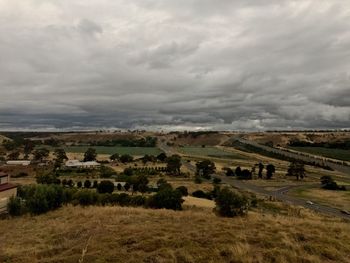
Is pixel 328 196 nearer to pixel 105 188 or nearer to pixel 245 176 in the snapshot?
pixel 245 176

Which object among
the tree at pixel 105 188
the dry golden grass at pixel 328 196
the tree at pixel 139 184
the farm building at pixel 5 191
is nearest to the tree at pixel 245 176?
the dry golden grass at pixel 328 196

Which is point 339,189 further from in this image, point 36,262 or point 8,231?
point 36,262

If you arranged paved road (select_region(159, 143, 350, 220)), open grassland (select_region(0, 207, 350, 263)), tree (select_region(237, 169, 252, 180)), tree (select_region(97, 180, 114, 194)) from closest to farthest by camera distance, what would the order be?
open grassland (select_region(0, 207, 350, 263)), paved road (select_region(159, 143, 350, 220)), tree (select_region(97, 180, 114, 194)), tree (select_region(237, 169, 252, 180))

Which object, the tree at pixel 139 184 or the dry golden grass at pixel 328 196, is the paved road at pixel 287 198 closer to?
the dry golden grass at pixel 328 196

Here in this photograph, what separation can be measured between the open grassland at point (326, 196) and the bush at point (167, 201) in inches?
1778

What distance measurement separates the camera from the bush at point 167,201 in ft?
166

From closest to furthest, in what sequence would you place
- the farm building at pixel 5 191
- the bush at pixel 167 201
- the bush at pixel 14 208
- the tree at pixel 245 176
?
the bush at pixel 14 208
the bush at pixel 167 201
the farm building at pixel 5 191
the tree at pixel 245 176

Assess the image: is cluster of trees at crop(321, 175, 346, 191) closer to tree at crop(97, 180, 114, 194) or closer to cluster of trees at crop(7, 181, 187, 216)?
tree at crop(97, 180, 114, 194)

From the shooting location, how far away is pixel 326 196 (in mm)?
96625

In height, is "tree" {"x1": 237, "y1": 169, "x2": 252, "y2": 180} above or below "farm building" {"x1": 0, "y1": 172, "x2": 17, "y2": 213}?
below

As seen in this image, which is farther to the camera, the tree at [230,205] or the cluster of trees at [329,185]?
the cluster of trees at [329,185]

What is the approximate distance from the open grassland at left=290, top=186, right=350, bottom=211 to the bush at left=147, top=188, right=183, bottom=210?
4516 centimetres

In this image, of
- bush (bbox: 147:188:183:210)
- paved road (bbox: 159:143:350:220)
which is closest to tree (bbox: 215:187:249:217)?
bush (bbox: 147:188:183:210)

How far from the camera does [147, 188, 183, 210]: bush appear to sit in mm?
50656
